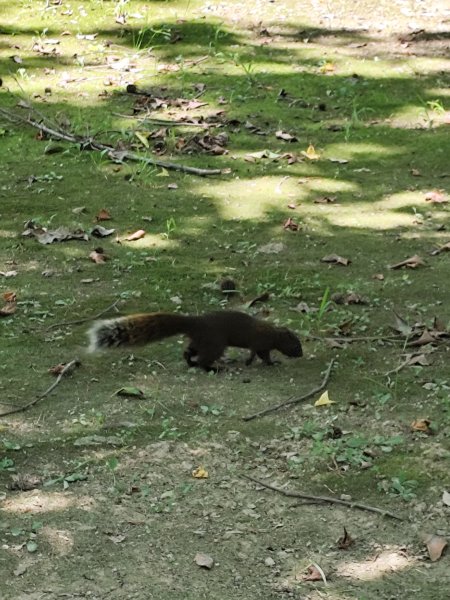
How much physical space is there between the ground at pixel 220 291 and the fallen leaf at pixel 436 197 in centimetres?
2

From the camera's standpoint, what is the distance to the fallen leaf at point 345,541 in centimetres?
417

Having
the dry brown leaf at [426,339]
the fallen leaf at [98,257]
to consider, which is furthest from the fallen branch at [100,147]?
the dry brown leaf at [426,339]

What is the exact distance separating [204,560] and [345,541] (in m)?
0.55

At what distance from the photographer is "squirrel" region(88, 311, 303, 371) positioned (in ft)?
18.3

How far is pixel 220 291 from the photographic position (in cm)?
668

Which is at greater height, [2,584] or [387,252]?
[2,584]

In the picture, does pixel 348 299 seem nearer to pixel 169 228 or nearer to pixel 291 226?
pixel 291 226

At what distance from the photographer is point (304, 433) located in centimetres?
502

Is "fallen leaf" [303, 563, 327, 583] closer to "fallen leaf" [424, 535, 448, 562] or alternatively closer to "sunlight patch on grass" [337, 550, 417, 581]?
"sunlight patch on grass" [337, 550, 417, 581]

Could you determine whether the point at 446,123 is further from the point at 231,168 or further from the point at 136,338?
the point at 136,338

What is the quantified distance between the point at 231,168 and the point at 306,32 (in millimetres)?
3381

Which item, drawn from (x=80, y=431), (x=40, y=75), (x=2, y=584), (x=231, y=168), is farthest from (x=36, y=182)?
(x=2, y=584)

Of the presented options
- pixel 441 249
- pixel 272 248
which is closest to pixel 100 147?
pixel 272 248

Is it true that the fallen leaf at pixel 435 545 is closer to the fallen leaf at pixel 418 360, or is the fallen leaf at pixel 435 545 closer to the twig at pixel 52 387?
the fallen leaf at pixel 418 360
